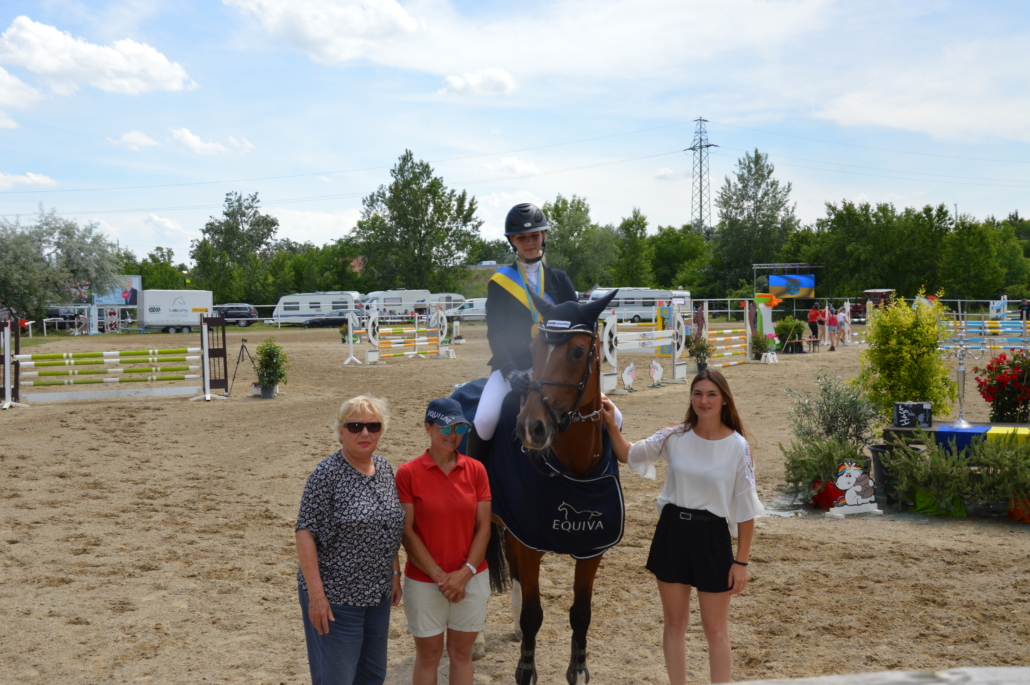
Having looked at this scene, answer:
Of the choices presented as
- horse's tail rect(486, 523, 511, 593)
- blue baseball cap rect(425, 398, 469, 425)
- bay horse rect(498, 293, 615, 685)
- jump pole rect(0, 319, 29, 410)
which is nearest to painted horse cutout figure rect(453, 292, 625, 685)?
bay horse rect(498, 293, 615, 685)

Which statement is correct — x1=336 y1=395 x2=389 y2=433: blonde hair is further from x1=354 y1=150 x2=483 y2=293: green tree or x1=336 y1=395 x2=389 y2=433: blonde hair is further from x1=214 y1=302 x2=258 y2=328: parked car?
x1=354 y1=150 x2=483 y2=293: green tree

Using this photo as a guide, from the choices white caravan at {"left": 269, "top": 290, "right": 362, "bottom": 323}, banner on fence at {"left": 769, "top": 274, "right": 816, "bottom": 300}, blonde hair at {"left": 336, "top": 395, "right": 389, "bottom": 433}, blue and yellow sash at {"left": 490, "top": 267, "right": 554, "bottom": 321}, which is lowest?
blonde hair at {"left": 336, "top": 395, "right": 389, "bottom": 433}

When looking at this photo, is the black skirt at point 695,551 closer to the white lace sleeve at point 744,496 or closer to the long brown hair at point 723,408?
the white lace sleeve at point 744,496

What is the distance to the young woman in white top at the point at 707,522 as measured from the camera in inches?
116

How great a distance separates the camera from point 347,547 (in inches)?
105

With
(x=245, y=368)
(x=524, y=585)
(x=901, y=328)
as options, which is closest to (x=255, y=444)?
(x=524, y=585)

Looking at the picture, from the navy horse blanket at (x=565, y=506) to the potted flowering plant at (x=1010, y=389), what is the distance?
231 inches

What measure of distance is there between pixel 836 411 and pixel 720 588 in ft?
17.1

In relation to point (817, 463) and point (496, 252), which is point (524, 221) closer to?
point (817, 463)

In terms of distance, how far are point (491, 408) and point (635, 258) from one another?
57813 mm

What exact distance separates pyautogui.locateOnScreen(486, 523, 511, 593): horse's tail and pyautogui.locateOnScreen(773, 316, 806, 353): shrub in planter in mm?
21024

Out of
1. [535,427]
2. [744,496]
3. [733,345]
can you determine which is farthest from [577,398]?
[733,345]

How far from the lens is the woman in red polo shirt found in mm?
2799

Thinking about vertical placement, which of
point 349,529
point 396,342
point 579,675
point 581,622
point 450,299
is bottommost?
point 579,675
